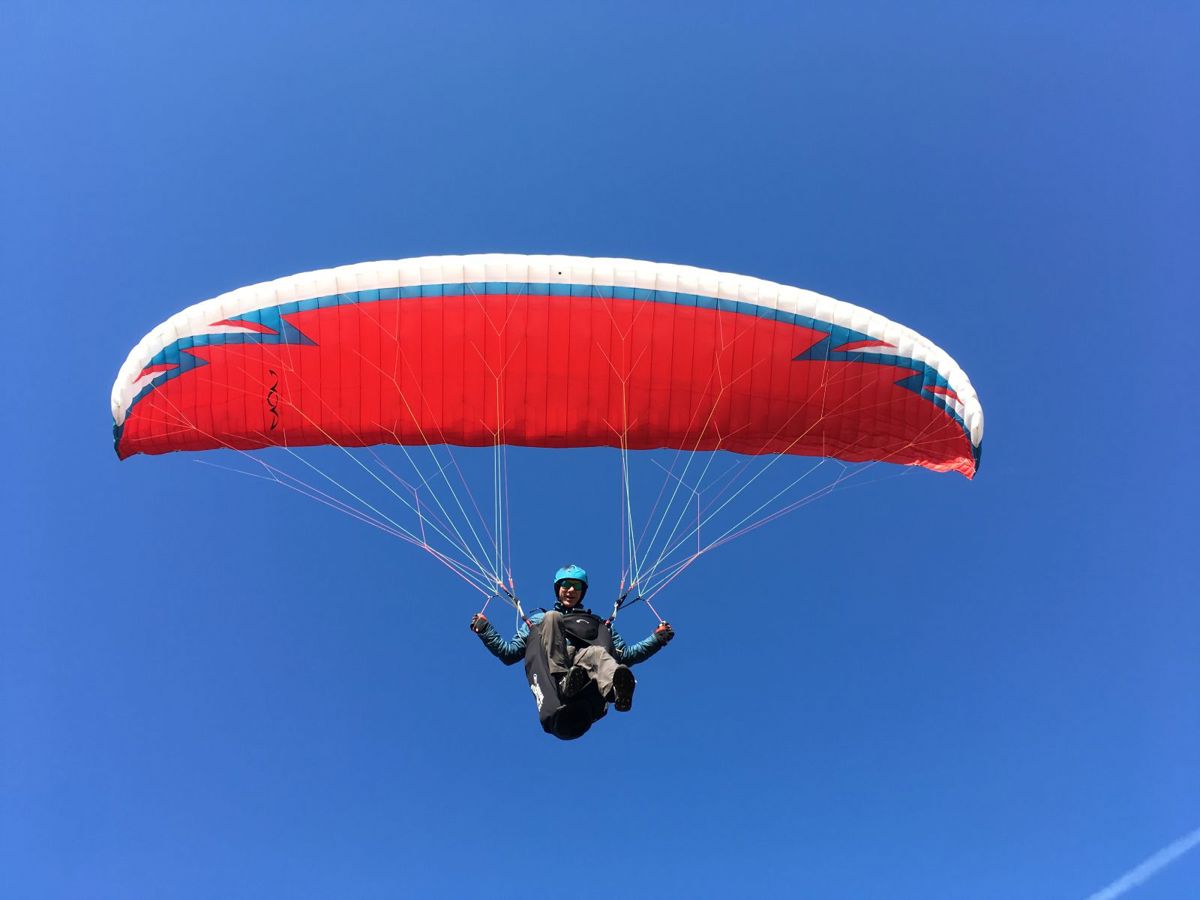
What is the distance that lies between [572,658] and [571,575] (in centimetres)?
101

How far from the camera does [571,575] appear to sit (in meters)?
9.93

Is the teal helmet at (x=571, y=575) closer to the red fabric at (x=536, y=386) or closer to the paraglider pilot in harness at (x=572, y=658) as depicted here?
the paraglider pilot in harness at (x=572, y=658)

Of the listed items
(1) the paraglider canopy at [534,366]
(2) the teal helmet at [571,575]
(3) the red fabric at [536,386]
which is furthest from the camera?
(3) the red fabric at [536,386]

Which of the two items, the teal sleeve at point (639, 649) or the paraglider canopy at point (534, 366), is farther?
the paraglider canopy at point (534, 366)

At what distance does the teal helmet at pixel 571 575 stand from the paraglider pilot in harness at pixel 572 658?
13 cm

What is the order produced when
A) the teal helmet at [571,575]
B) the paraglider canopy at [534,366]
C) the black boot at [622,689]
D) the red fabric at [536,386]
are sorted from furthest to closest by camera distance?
the red fabric at [536,386]
the paraglider canopy at [534,366]
the teal helmet at [571,575]
the black boot at [622,689]

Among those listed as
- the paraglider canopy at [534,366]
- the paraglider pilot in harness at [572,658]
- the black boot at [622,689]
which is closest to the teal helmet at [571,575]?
the paraglider pilot in harness at [572,658]

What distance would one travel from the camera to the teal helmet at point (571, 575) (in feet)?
32.6

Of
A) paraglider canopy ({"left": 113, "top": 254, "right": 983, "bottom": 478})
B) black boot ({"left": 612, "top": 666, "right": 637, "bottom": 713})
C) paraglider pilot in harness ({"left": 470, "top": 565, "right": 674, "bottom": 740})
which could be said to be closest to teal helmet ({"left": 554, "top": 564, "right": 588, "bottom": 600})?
paraglider pilot in harness ({"left": 470, "top": 565, "right": 674, "bottom": 740})

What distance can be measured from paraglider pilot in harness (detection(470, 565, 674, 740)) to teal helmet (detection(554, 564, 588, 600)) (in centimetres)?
13

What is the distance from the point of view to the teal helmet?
32.6 ft

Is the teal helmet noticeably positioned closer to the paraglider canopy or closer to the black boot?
the black boot

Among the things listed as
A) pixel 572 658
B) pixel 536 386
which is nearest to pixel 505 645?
pixel 572 658

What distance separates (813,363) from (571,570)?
3718 mm
